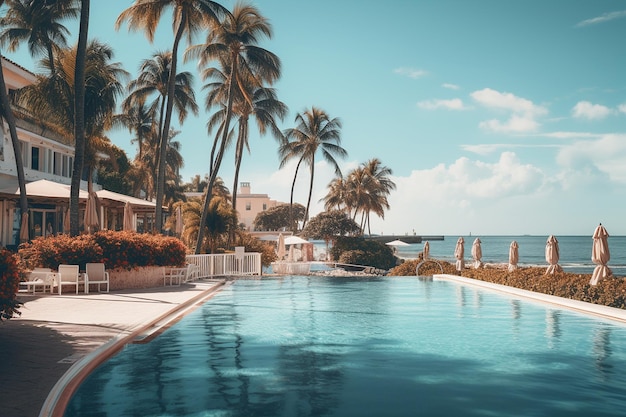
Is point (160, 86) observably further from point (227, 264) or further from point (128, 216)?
point (227, 264)

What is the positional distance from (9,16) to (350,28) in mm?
22682

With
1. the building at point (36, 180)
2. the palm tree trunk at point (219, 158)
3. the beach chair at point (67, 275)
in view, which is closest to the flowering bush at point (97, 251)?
the beach chair at point (67, 275)

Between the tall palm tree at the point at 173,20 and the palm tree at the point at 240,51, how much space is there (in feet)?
10.5

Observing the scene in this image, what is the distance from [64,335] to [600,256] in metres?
13.7

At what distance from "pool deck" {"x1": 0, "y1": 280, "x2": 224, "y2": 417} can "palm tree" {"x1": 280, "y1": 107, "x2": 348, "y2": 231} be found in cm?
3663

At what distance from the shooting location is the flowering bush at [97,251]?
1769 cm

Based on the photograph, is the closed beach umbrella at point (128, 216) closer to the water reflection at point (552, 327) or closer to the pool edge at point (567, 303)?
the pool edge at point (567, 303)

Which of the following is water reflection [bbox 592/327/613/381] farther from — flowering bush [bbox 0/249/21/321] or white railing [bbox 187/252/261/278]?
white railing [bbox 187/252/261/278]

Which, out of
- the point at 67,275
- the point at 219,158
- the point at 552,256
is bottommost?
the point at 67,275

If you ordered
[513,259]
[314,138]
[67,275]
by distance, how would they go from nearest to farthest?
[67,275]
[513,259]
[314,138]

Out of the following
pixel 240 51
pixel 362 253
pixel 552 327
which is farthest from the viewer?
pixel 362 253

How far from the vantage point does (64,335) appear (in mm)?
9891

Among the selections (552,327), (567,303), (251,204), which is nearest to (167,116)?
(567,303)

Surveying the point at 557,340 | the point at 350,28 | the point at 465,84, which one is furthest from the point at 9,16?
the point at 557,340
